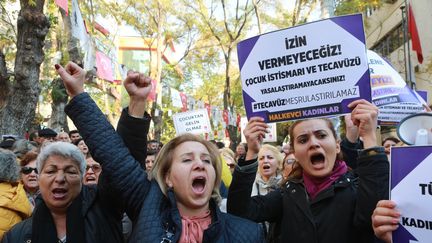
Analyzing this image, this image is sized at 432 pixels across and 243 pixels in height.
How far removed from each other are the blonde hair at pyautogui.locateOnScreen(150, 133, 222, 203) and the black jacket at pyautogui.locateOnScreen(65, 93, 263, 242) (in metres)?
0.05

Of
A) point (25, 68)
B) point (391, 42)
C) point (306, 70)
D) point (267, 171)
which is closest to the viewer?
point (306, 70)

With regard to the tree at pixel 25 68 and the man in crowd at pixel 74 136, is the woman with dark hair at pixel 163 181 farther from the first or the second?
the tree at pixel 25 68

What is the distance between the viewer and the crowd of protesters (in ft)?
7.34

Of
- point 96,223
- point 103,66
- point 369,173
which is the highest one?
point 103,66

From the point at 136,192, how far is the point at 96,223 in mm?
392

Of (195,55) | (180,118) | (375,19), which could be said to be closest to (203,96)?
(195,55)

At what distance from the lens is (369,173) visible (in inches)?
88.8

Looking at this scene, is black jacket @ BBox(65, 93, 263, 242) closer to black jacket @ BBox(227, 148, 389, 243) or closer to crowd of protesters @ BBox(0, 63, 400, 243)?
crowd of protesters @ BBox(0, 63, 400, 243)

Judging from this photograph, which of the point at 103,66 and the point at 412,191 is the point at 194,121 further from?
the point at 412,191

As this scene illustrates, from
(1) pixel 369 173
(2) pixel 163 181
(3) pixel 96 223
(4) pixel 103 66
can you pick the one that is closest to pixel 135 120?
(2) pixel 163 181

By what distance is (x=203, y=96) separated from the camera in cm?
3219

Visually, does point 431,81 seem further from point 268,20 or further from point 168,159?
point 168,159

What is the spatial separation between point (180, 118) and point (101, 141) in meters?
8.45

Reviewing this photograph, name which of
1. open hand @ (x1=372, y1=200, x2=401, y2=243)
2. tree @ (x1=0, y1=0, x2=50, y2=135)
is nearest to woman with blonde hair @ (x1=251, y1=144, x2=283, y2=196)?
open hand @ (x1=372, y1=200, x2=401, y2=243)
